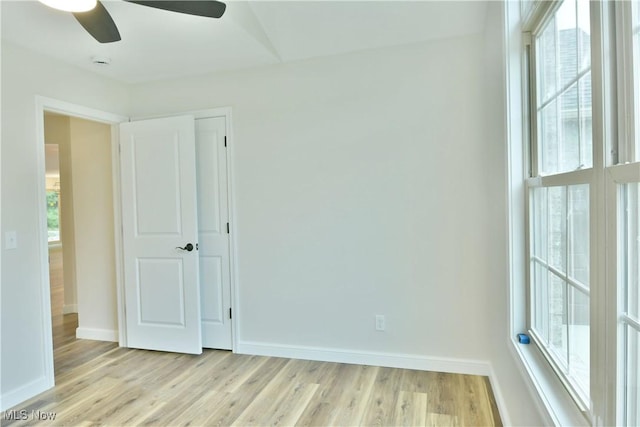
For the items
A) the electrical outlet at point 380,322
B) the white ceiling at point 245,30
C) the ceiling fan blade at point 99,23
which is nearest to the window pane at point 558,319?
the electrical outlet at point 380,322

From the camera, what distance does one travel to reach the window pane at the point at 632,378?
800 millimetres

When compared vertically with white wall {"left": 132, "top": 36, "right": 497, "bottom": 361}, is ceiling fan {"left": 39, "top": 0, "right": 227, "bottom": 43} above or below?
above

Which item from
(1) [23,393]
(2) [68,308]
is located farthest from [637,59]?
(2) [68,308]

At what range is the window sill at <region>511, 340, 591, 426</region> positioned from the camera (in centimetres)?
110

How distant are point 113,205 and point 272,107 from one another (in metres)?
1.90

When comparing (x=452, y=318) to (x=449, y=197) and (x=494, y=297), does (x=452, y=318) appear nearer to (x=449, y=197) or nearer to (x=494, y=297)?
(x=494, y=297)

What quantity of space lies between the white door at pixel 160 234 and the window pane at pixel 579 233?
9.08 feet

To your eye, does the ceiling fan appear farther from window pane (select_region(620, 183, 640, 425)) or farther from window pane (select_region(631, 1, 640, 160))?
window pane (select_region(620, 183, 640, 425))

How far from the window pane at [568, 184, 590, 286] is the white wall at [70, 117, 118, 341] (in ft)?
12.3

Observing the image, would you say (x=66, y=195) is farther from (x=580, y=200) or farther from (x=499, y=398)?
(x=580, y=200)

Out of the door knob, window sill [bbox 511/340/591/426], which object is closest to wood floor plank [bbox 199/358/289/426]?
the door knob

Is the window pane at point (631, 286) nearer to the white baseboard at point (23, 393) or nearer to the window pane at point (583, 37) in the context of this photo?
the window pane at point (583, 37)

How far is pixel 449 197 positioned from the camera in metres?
2.68

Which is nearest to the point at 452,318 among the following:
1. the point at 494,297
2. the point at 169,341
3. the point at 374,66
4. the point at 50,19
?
the point at 494,297
